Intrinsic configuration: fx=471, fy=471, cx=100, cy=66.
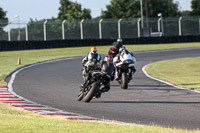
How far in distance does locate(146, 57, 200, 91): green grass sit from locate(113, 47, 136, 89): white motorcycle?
1.94 metres

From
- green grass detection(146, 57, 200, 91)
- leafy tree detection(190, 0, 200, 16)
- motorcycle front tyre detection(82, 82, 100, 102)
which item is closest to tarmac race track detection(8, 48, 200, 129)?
motorcycle front tyre detection(82, 82, 100, 102)

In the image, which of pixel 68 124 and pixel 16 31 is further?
pixel 16 31

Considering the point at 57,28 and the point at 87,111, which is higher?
the point at 57,28

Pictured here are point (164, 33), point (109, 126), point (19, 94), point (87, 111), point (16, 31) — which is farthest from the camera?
point (164, 33)

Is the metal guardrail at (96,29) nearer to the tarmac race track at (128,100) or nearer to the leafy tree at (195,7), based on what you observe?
the tarmac race track at (128,100)

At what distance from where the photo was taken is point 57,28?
3903cm

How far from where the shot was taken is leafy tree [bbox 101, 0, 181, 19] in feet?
267

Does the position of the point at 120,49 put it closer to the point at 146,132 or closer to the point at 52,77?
the point at 52,77

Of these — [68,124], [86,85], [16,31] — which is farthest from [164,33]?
[68,124]

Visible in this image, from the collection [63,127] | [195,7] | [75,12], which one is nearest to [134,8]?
[75,12]

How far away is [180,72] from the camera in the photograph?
21078 mm

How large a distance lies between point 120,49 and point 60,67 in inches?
364

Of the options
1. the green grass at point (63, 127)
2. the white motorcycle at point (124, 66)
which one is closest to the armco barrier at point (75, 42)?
the white motorcycle at point (124, 66)

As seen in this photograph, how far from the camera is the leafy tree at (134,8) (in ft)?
267
